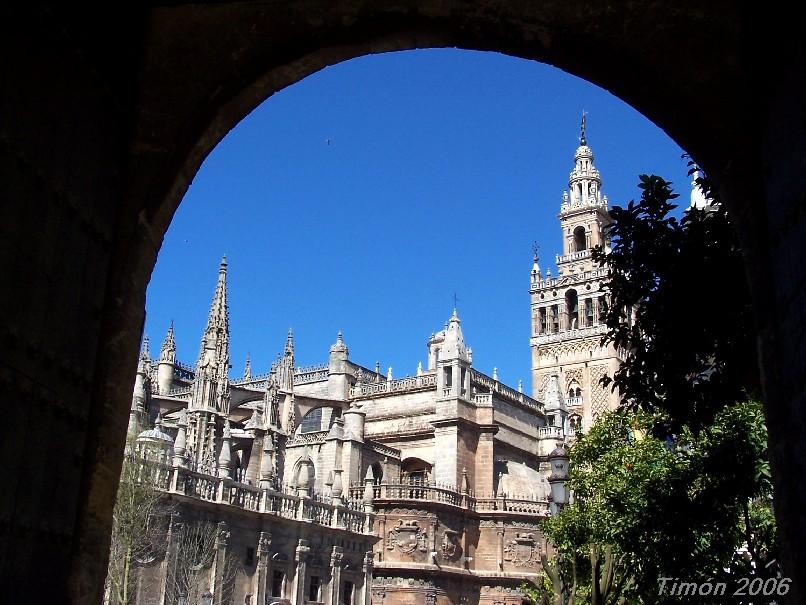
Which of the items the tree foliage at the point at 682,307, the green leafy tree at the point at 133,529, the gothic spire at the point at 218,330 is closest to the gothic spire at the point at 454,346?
the gothic spire at the point at 218,330

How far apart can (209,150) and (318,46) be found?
91cm

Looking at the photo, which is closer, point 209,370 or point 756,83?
point 756,83

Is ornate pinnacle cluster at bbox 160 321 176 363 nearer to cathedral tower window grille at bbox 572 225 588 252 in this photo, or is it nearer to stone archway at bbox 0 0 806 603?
cathedral tower window grille at bbox 572 225 588 252

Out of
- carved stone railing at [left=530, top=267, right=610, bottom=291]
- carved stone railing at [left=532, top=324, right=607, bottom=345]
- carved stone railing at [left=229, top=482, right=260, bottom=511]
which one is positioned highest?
carved stone railing at [left=530, top=267, right=610, bottom=291]

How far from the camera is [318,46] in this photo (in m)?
5.24

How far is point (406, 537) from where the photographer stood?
3888 cm

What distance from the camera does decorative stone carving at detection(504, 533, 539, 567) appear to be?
4184 cm

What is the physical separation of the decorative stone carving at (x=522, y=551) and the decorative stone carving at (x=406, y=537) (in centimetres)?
521

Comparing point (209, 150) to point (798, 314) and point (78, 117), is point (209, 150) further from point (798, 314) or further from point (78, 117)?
point (798, 314)

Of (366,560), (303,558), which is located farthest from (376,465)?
(303,558)

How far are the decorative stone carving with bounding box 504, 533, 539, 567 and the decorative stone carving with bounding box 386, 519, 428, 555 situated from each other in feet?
17.1

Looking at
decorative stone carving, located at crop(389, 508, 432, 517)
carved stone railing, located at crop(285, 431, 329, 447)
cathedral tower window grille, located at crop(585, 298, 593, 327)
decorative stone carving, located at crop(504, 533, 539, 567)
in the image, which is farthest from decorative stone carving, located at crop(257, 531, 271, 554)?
cathedral tower window grille, located at crop(585, 298, 593, 327)

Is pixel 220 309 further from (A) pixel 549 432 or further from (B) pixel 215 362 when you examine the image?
(A) pixel 549 432

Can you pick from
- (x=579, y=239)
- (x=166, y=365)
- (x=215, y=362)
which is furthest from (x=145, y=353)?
(x=579, y=239)
